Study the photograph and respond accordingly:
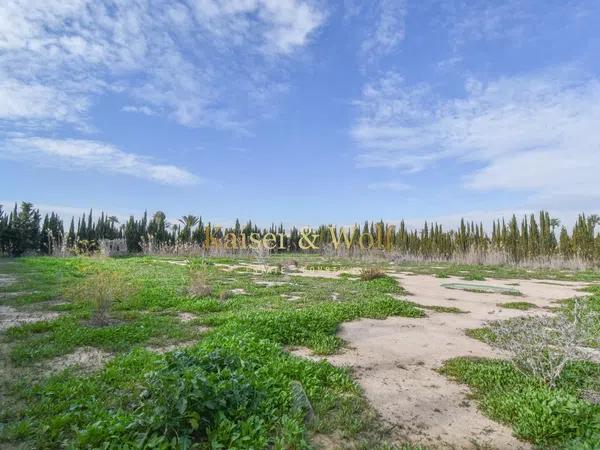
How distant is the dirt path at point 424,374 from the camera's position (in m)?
2.86

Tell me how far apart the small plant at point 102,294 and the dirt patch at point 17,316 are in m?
0.62

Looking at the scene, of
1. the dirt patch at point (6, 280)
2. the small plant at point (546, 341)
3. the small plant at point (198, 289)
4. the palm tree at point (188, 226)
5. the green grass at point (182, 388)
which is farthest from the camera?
the palm tree at point (188, 226)

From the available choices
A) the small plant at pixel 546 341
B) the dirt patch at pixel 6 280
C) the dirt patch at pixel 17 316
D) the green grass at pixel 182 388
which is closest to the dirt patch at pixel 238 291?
the green grass at pixel 182 388

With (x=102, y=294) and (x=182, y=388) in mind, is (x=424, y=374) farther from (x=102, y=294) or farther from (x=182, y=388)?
(x=102, y=294)

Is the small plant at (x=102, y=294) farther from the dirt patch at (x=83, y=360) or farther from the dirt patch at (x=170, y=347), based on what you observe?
the dirt patch at (x=170, y=347)

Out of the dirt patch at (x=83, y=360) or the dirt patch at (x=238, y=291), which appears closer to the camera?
the dirt patch at (x=83, y=360)

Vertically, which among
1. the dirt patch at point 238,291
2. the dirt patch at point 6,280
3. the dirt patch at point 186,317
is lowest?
→ the dirt patch at point 186,317

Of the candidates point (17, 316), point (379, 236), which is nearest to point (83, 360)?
point (17, 316)

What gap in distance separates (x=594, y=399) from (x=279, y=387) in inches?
113

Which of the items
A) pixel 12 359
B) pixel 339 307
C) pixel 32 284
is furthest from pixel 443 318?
pixel 32 284

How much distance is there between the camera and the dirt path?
2863 mm

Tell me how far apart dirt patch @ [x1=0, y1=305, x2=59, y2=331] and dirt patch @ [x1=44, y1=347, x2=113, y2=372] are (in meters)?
2.02

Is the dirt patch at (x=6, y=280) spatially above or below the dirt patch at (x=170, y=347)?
above

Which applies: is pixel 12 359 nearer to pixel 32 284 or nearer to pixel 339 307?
pixel 339 307
